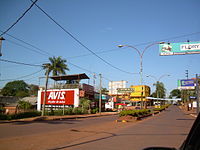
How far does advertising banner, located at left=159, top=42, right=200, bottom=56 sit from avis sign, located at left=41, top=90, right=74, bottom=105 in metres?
25.5

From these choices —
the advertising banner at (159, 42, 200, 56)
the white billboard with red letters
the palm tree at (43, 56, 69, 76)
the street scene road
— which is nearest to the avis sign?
the white billboard with red letters

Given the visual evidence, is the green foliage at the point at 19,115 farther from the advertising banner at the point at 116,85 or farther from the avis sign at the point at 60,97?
the advertising banner at the point at 116,85

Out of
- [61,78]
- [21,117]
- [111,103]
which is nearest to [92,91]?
[61,78]

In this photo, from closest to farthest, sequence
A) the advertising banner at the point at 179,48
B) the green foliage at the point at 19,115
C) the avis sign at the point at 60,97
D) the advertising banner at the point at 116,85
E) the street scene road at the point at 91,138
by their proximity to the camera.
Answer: the street scene road at the point at 91,138
the advertising banner at the point at 179,48
the green foliage at the point at 19,115
the avis sign at the point at 60,97
the advertising banner at the point at 116,85

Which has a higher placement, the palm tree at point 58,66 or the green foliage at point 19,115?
the palm tree at point 58,66

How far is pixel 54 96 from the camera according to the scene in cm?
4247

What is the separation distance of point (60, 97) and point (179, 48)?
2983 centimetres

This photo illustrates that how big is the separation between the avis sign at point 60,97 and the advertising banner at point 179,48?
25467 millimetres

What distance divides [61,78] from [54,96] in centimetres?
477

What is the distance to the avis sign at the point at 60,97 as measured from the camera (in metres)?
40.2

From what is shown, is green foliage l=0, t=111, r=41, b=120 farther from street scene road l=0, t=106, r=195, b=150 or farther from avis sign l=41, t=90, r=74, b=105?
avis sign l=41, t=90, r=74, b=105

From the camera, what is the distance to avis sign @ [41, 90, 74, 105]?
132 feet

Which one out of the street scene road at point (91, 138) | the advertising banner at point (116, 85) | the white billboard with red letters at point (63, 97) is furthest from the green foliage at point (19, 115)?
the advertising banner at point (116, 85)

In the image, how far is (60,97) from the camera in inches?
1642
